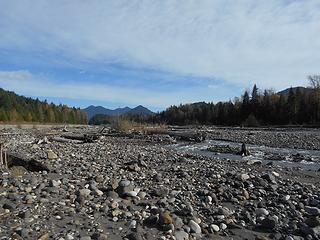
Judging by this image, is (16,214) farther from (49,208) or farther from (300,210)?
(300,210)

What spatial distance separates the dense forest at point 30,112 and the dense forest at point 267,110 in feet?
134

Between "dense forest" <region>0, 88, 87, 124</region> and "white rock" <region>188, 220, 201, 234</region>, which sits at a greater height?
"dense forest" <region>0, 88, 87, 124</region>

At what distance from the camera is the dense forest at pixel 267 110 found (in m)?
97.4

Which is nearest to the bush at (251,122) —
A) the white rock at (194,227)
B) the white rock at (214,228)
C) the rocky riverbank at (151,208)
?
the rocky riverbank at (151,208)

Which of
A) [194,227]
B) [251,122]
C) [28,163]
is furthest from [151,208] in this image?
[251,122]

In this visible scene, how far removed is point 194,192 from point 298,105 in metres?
94.9

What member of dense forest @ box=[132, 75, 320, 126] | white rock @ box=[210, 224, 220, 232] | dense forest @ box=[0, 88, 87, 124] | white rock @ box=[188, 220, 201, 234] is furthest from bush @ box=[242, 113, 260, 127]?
white rock @ box=[188, 220, 201, 234]

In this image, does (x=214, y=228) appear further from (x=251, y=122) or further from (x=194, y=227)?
(x=251, y=122)

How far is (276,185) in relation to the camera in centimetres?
1331

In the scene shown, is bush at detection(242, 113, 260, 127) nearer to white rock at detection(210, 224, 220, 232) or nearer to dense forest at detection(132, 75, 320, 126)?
dense forest at detection(132, 75, 320, 126)

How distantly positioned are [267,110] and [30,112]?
84358 millimetres

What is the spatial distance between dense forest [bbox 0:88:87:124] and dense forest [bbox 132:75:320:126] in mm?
40788

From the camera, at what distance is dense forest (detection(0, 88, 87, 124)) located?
12889 cm

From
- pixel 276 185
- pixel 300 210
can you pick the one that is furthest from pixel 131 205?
pixel 276 185
